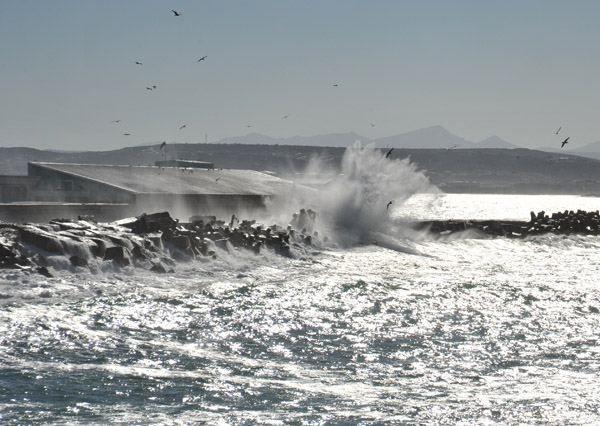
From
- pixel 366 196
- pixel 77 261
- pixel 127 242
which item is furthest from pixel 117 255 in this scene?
pixel 366 196

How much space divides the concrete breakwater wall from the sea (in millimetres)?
16849

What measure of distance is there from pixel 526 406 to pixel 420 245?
25341mm

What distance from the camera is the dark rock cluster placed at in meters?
19.6

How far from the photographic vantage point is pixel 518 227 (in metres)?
45.2

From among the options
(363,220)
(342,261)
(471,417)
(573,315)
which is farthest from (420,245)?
(471,417)

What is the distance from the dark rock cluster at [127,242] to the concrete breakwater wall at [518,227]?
1536cm

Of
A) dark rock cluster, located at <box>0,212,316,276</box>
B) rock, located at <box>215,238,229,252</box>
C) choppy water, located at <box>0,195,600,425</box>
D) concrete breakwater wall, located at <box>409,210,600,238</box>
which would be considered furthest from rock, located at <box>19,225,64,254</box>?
concrete breakwater wall, located at <box>409,210,600,238</box>

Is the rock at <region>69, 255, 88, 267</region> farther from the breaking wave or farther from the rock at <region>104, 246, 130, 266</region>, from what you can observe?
the breaking wave

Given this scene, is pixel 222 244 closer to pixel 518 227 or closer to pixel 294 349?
pixel 294 349

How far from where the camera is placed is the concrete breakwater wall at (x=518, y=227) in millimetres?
42594

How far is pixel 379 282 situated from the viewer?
2206cm

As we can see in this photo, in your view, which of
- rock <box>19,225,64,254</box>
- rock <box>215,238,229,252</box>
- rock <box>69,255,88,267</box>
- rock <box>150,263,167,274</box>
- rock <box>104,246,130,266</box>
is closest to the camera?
rock <box>69,255,88,267</box>

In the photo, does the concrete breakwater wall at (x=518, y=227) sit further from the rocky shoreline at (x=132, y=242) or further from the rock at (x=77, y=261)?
the rock at (x=77, y=261)

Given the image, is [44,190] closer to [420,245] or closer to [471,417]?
[420,245]
